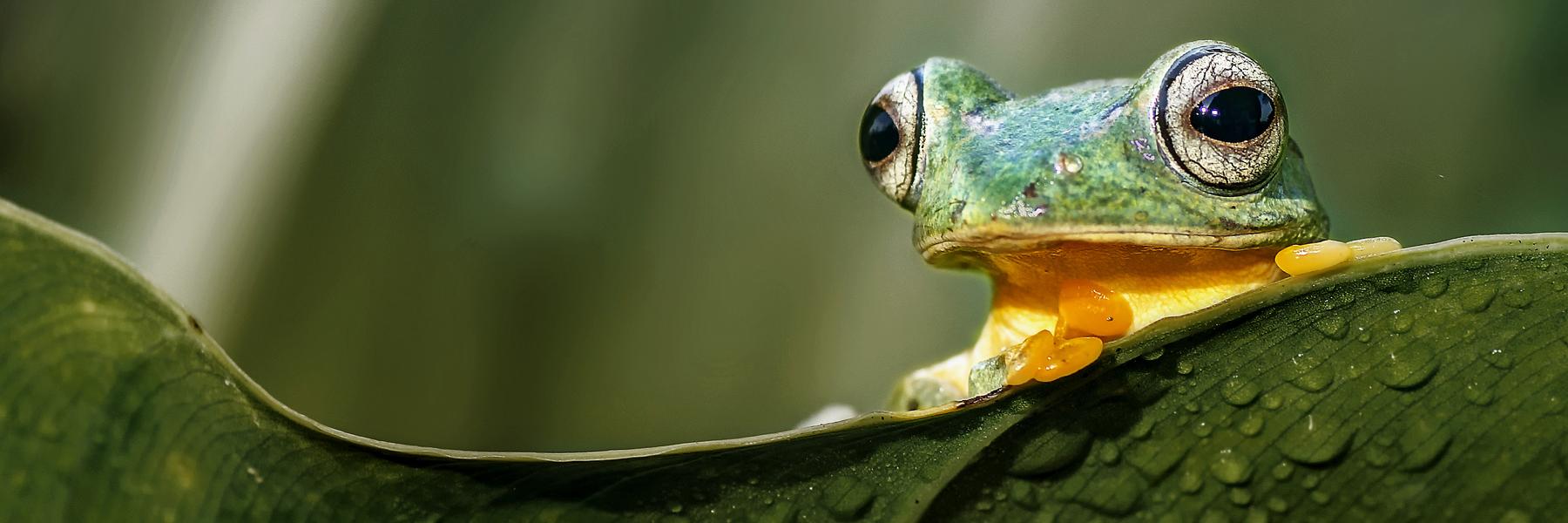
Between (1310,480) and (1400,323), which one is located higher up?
(1400,323)

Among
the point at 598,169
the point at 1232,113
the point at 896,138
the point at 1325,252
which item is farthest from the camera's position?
the point at 598,169

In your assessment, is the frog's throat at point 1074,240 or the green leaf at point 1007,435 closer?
the green leaf at point 1007,435

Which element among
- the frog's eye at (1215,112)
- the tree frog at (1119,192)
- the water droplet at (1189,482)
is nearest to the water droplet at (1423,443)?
the water droplet at (1189,482)

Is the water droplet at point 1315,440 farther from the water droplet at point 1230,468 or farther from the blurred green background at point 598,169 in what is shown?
the blurred green background at point 598,169

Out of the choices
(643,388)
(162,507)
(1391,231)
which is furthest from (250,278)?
(1391,231)

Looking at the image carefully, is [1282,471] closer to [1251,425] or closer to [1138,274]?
[1251,425]

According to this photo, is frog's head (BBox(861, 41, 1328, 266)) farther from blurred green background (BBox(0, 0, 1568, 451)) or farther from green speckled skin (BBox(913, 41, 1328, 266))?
blurred green background (BBox(0, 0, 1568, 451))

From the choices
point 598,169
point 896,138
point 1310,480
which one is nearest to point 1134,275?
point 896,138
